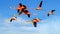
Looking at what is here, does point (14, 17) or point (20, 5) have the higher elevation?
point (20, 5)

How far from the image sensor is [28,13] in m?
9.48

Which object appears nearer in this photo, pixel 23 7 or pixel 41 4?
pixel 23 7

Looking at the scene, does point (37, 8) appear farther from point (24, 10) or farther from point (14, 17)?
point (14, 17)

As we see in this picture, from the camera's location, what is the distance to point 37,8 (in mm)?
9430

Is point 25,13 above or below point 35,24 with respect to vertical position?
above

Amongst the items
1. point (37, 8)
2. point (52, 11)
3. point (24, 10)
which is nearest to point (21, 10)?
point (24, 10)

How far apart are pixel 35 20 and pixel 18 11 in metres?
0.95

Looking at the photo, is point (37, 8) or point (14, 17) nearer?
point (37, 8)

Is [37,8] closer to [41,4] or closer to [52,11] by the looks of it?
[41,4]

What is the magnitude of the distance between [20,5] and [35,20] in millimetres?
1066

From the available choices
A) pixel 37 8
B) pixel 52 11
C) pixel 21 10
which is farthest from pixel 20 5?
pixel 52 11

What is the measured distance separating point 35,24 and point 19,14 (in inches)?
52.7

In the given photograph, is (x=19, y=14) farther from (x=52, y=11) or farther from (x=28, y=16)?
(x=52, y=11)

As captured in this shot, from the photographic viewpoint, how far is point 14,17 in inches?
397
